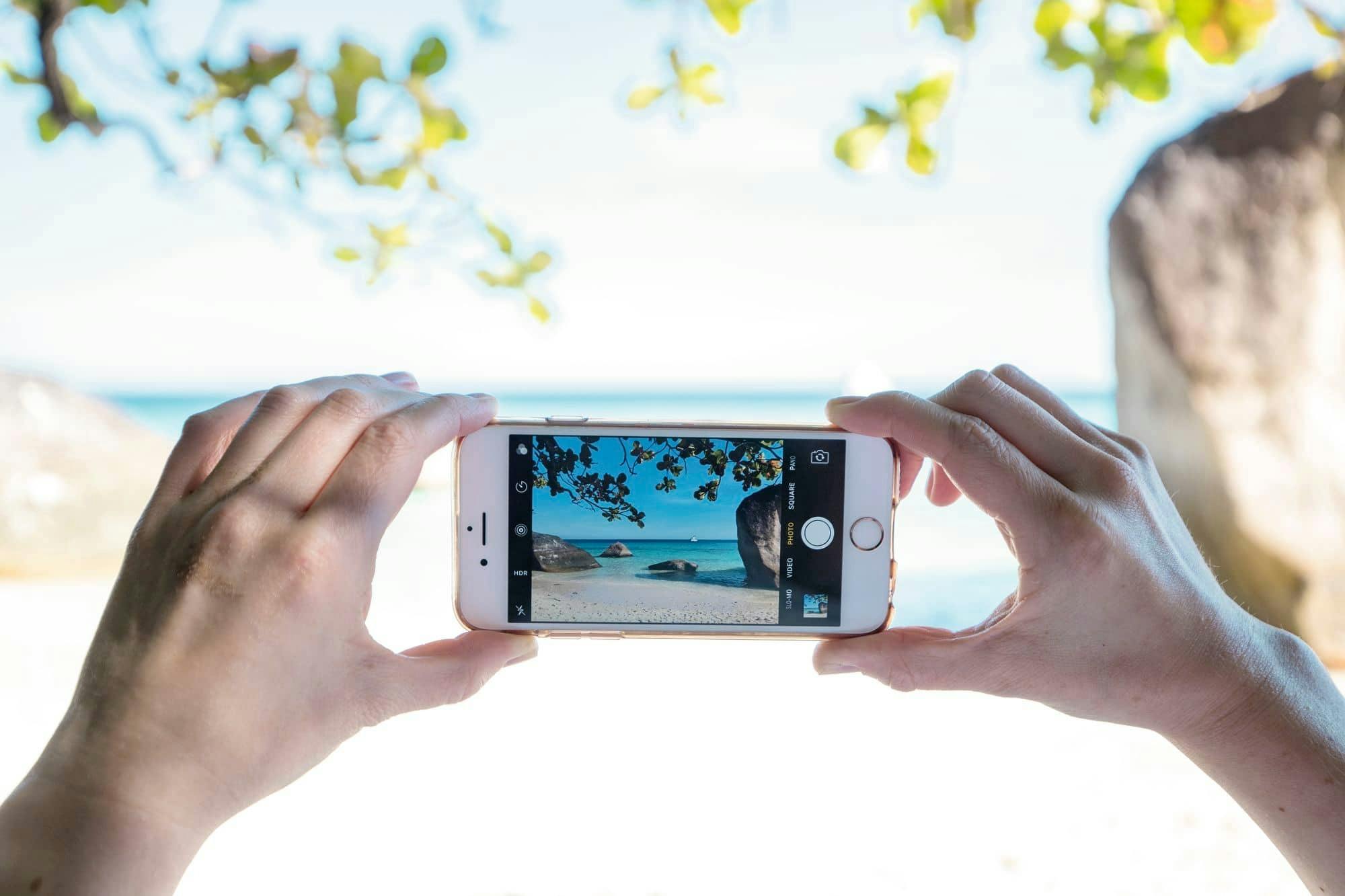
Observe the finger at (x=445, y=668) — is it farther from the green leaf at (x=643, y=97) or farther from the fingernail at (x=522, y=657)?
the green leaf at (x=643, y=97)

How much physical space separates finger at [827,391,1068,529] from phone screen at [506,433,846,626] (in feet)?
0.51

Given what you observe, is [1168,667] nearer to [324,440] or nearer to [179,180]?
[324,440]

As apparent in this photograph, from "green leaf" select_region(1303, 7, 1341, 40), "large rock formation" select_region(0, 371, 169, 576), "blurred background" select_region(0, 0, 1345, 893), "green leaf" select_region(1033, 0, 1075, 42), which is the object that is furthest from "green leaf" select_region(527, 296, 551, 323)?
"large rock formation" select_region(0, 371, 169, 576)

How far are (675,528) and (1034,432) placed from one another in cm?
44

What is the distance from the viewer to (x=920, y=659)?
0.93m

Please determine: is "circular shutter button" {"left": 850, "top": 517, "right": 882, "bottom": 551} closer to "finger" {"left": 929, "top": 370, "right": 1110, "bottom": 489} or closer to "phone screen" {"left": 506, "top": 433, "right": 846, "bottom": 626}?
"phone screen" {"left": 506, "top": 433, "right": 846, "bottom": 626}

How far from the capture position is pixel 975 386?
0.92 meters

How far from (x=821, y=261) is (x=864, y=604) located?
16.4 metres

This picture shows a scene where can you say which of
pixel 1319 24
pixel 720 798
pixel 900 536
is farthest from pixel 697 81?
pixel 900 536

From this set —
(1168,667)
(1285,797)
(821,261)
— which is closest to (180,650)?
(1168,667)

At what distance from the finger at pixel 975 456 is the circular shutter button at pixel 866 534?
0.18 metres

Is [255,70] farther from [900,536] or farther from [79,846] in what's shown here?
[900,536]

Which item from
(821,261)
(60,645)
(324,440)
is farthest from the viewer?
(821,261)

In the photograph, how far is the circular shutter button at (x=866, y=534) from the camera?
110 centimetres
